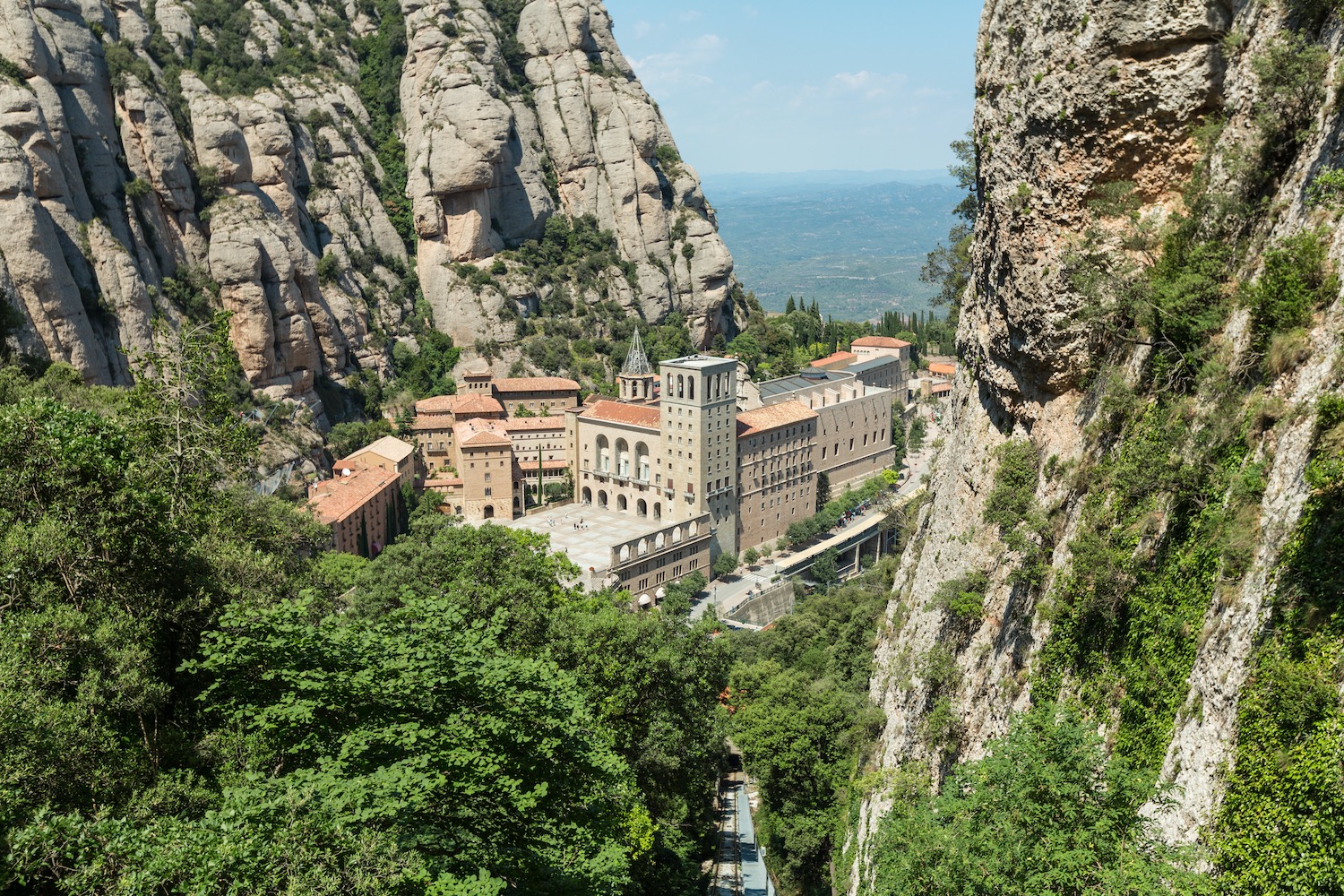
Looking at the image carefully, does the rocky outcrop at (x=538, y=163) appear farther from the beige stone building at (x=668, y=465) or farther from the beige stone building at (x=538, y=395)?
the beige stone building at (x=668, y=465)

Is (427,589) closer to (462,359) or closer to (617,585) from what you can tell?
(617,585)

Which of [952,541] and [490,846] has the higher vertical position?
[952,541]

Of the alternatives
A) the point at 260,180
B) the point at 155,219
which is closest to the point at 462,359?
the point at 260,180

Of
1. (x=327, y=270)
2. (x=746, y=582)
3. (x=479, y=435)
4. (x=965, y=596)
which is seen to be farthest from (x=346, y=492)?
(x=965, y=596)

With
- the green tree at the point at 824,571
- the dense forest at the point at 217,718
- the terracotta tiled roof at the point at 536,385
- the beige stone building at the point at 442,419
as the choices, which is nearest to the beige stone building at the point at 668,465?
the terracotta tiled roof at the point at 536,385

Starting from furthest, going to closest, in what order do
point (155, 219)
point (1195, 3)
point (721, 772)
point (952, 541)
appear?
point (155, 219)
point (721, 772)
point (952, 541)
point (1195, 3)

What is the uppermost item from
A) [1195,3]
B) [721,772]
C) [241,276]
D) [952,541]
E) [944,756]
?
[1195,3]

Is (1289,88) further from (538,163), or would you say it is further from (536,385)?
(538,163)
